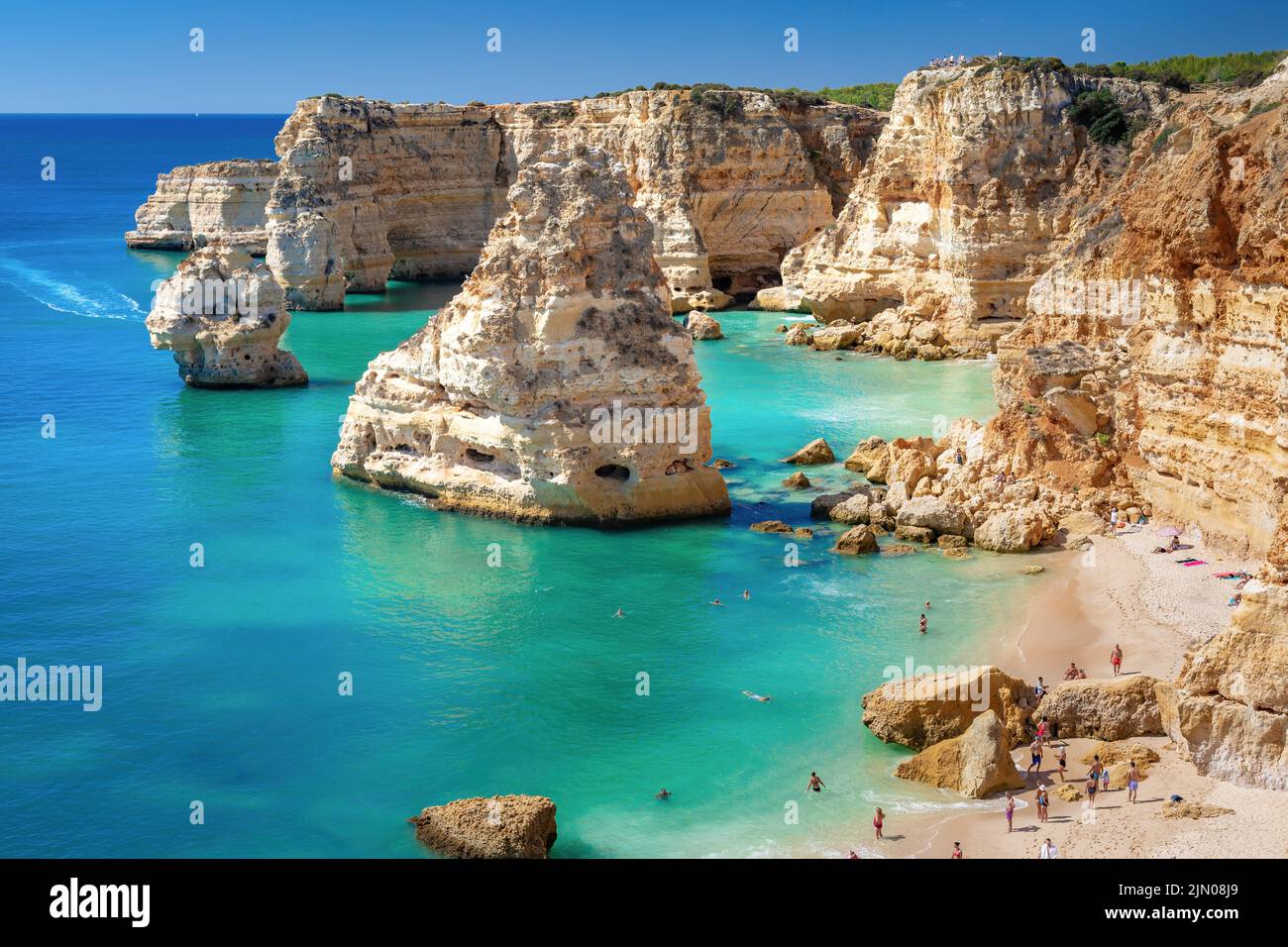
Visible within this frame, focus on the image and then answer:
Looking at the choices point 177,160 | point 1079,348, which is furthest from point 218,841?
point 177,160

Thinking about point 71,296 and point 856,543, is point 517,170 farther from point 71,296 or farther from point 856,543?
point 856,543

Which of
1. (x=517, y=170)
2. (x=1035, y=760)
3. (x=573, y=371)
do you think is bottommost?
(x=1035, y=760)

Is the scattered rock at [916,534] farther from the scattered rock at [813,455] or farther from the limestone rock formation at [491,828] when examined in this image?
the limestone rock formation at [491,828]

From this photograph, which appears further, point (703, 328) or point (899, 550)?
point (703, 328)

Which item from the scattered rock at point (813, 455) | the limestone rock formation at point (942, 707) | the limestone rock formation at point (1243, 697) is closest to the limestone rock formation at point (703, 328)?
the scattered rock at point (813, 455)

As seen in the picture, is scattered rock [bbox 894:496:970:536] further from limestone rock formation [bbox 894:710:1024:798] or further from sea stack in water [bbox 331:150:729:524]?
limestone rock formation [bbox 894:710:1024:798]

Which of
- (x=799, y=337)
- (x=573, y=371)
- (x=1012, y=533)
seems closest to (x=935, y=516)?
(x=1012, y=533)
